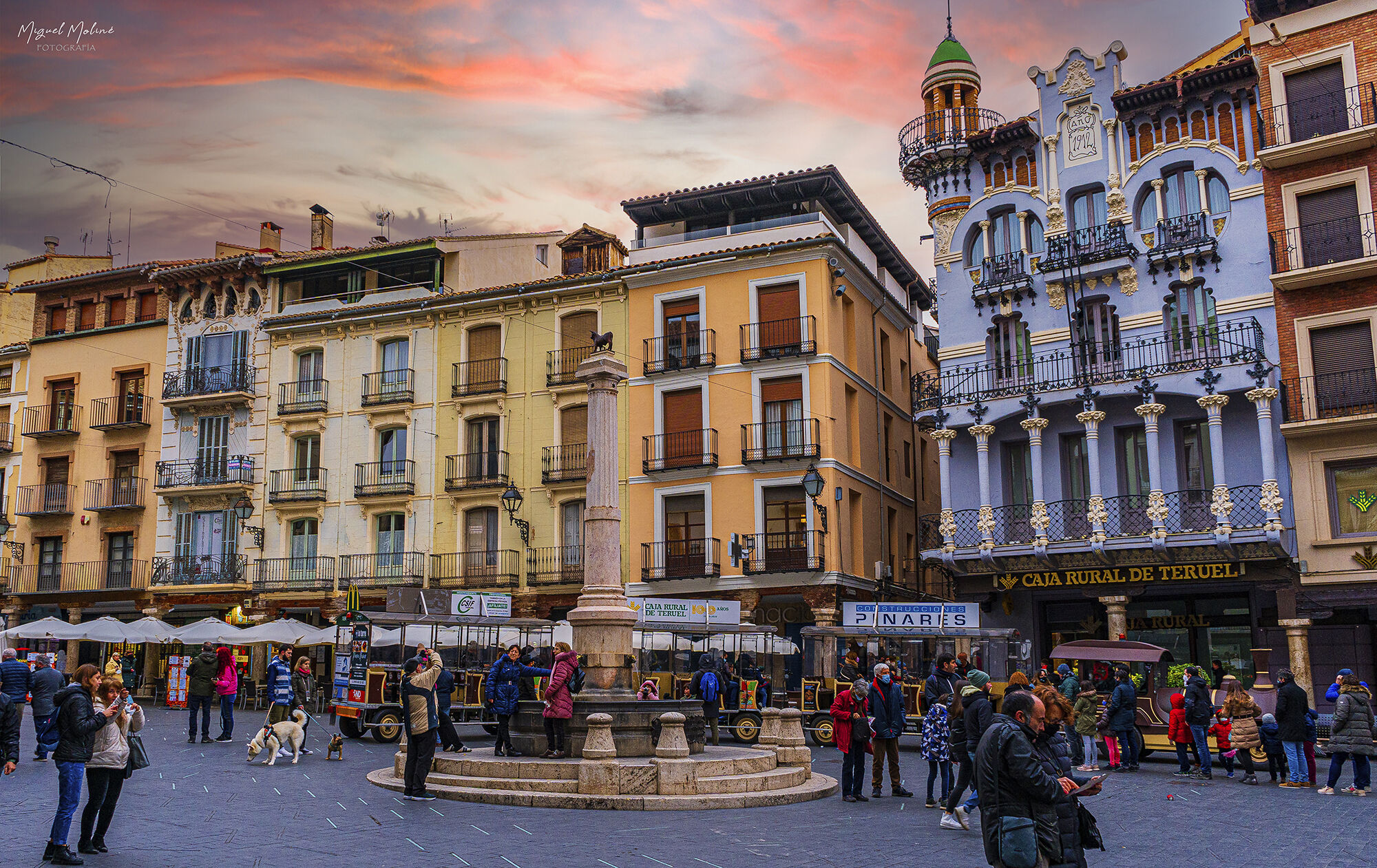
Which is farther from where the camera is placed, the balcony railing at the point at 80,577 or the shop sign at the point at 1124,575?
the balcony railing at the point at 80,577

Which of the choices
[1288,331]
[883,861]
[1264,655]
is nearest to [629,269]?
[1288,331]

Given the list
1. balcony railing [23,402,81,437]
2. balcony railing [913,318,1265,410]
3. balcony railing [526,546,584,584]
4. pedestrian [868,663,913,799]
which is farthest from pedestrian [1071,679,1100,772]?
balcony railing [23,402,81,437]

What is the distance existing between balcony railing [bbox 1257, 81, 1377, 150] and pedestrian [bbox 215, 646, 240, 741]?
88.1 feet

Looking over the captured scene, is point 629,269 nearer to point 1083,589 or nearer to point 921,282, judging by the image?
point 921,282

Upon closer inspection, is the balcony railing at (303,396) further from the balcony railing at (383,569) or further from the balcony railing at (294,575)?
the balcony railing at (383,569)

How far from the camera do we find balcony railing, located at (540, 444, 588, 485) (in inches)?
1486

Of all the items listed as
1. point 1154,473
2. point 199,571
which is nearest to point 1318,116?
point 1154,473

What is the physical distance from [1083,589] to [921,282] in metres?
17.0

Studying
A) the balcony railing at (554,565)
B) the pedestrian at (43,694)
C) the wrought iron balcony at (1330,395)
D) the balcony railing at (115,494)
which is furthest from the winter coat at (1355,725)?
the balcony railing at (115,494)

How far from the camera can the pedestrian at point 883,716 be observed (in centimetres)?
1597

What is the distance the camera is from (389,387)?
4131 cm

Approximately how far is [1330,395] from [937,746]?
1822cm

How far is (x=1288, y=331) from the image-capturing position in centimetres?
2861

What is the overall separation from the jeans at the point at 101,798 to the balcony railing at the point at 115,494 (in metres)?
36.3
